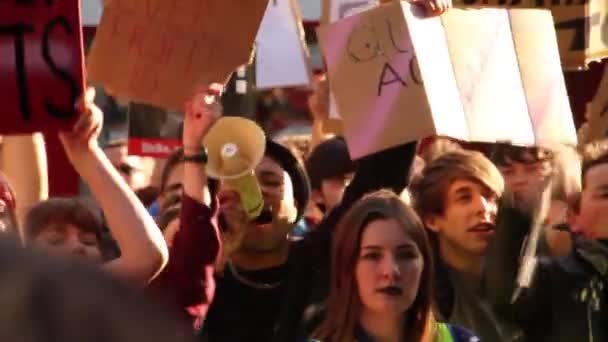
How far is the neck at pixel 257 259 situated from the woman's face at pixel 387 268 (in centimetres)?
48

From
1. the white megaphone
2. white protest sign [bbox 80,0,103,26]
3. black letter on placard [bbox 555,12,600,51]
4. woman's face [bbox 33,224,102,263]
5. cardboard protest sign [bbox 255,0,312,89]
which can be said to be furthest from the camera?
white protest sign [bbox 80,0,103,26]

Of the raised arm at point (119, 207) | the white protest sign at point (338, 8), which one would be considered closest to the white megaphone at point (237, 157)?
the raised arm at point (119, 207)

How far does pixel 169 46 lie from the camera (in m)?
3.75

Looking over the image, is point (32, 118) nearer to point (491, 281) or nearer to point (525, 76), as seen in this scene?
point (491, 281)

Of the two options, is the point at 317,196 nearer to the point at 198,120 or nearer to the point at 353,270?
the point at 198,120

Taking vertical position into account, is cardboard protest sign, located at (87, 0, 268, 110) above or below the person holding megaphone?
above

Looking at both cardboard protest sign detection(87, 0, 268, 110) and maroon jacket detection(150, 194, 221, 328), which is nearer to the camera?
maroon jacket detection(150, 194, 221, 328)

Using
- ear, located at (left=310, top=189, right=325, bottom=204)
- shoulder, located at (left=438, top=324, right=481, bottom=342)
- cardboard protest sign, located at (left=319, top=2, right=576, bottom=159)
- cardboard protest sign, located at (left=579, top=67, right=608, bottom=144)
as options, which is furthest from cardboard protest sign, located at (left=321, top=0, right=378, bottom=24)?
shoulder, located at (left=438, top=324, right=481, bottom=342)

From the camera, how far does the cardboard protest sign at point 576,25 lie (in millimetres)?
4918

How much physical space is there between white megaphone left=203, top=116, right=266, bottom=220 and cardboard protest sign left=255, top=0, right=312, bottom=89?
1972mm

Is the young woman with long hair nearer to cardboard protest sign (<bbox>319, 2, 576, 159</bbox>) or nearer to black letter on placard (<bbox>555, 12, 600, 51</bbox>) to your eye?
cardboard protest sign (<bbox>319, 2, 576, 159</bbox>)

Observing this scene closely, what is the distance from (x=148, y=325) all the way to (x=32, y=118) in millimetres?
2276

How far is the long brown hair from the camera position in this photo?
2895 mm

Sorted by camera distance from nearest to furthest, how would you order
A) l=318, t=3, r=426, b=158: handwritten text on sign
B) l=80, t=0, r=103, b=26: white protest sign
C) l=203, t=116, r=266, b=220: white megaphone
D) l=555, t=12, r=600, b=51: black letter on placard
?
l=203, t=116, r=266, b=220: white megaphone
l=318, t=3, r=426, b=158: handwritten text on sign
l=555, t=12, r=600, b=51: black letter on placard
l=80, t=0, r=103, b=26: white protest sign
